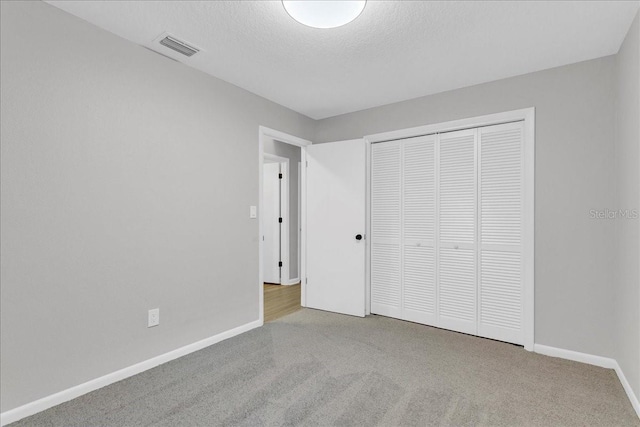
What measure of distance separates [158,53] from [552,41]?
2884mm

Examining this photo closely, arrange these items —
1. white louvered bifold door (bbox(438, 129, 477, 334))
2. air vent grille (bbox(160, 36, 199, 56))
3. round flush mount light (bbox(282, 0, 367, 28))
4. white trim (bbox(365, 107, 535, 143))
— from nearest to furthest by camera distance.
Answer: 1. round flush mount light (bbox(282, 0, 367, 28))
2. air vent grille (bbox(160, 36, 199, 56))
3. white trim (bbox(365, 107, 535, 143))
4. white louvered bifold door (bbox(438, 129, 477, 334))

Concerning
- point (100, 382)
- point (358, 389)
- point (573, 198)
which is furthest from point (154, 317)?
point (573, 198)

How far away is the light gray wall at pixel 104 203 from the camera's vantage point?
6.08 ft

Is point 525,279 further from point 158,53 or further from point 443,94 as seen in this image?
point 158,53

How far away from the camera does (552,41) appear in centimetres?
231

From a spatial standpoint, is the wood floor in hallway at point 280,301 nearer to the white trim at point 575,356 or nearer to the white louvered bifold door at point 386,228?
the white louvered bifold door at point 386,228

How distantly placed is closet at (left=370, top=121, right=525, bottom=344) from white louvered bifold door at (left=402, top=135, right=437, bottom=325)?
10 mm

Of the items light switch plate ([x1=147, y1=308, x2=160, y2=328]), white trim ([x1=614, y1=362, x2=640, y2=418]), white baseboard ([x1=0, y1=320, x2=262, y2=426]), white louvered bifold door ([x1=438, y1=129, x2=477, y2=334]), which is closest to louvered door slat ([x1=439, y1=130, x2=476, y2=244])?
white louvered bifold door ([x1=438, y1=129, x2=477, y2=334])

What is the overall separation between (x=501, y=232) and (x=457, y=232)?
39cm

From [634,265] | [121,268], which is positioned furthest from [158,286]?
[634,265]

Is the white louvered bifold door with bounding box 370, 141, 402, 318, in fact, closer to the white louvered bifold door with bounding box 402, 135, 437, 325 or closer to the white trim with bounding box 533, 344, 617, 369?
the white louvered bifold door with bounding box 402, 135, 437, 325

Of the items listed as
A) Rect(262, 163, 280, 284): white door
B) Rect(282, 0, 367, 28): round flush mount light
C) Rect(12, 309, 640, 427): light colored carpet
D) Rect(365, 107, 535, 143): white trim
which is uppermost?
Rect(282, 0, 367, 28): round flush mount light

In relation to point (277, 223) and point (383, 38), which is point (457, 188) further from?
point (277, 223)

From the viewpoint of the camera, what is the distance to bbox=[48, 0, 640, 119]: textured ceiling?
1.97 m
